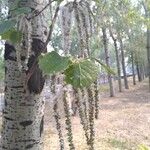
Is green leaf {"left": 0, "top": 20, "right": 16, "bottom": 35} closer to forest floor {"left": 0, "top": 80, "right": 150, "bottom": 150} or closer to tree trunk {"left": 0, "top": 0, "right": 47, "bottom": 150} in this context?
tree trunk {"left": 0, "top": 0, "right": 47, "bottom": 150}

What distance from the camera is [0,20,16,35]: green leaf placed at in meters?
1.85

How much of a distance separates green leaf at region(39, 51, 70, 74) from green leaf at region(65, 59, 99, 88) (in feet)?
0.19

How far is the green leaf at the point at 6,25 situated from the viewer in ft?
6.07

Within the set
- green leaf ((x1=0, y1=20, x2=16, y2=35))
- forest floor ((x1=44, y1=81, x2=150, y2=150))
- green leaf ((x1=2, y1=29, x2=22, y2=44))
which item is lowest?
forest floor ((x1=44, y1=81, x2=150, y2=150))

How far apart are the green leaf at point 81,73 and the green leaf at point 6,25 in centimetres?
35

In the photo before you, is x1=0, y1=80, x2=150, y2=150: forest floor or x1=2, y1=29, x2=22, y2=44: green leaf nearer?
x1=2, y1=29, x2=22, y2=44: green leaf

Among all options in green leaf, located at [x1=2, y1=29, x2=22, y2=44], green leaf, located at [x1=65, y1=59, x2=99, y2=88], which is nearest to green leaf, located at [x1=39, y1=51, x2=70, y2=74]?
green leaf, located at [x1=65, y1=59, x2=99, y2=88]

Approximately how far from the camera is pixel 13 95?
8.80ft

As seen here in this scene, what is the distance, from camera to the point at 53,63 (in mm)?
1929

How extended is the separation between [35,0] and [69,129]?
3.23ft

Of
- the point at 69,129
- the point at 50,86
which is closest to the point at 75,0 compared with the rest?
the point at 50,86

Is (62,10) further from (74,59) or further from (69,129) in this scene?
(69,129)

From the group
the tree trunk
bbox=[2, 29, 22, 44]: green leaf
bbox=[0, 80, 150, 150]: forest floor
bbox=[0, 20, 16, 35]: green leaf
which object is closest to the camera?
bbox=[0, 20, 16, 35]: green leaf

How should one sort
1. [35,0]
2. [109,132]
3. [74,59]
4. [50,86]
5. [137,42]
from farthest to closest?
[137,42] < [109,132] < [35,0] < [50,86] < [74,59]
